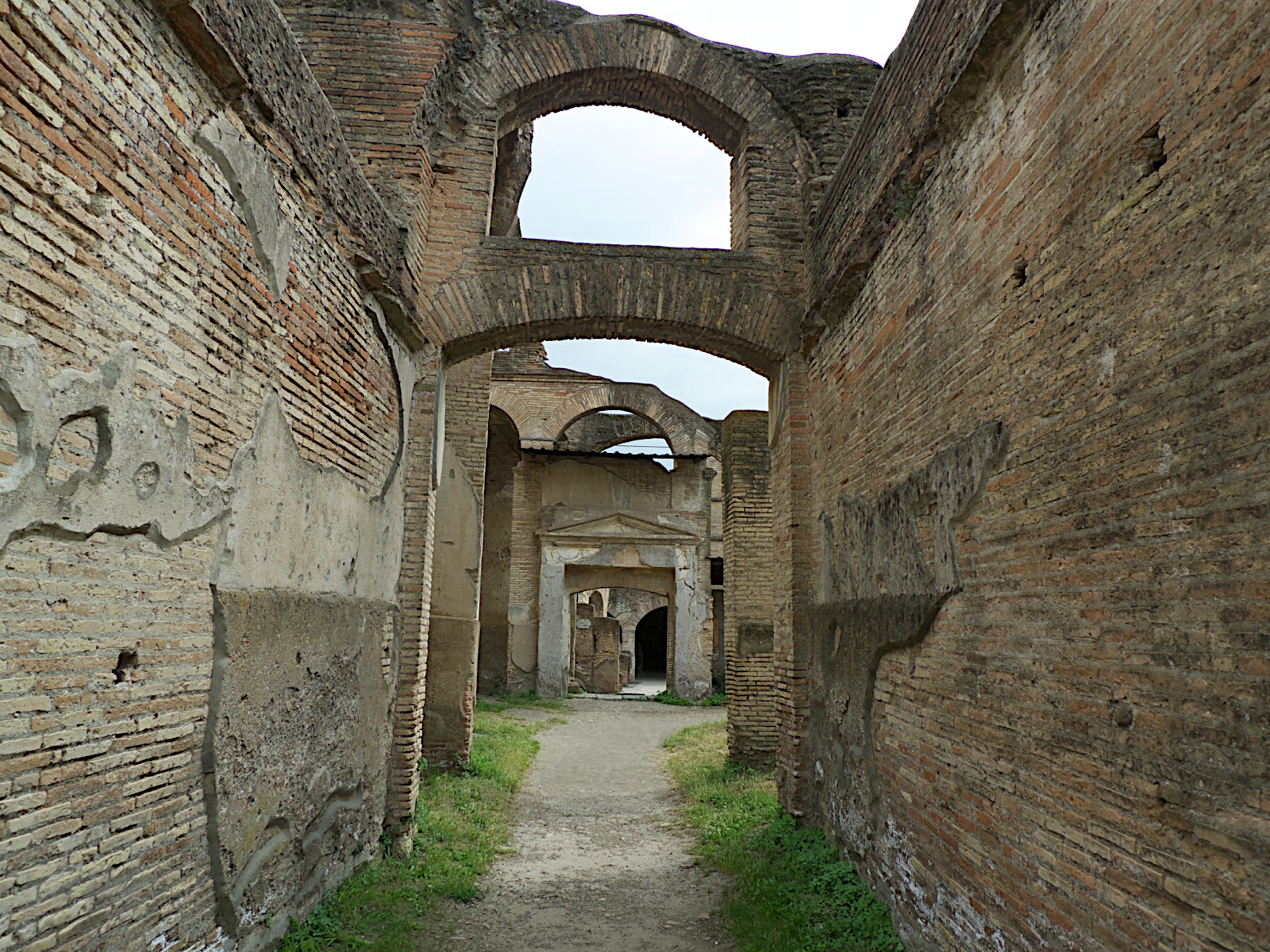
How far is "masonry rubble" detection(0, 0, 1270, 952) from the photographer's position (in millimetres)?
2223

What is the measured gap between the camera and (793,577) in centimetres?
645

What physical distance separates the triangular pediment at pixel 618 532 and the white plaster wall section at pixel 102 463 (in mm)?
13934

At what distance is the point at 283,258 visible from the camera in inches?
155

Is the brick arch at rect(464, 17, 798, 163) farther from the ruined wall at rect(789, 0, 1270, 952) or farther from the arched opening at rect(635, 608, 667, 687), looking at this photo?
the arched opening at rect(635, 608, 667, 687)

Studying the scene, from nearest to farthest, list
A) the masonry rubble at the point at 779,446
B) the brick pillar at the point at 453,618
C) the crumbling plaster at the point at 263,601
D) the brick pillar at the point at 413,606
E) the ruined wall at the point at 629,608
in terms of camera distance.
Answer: the masonry rubble at the point at 779,446 < the crumbling plaster at the point at 263,601 < the brick pillar at the point at 413,606 < the brick pillar at the point at 453,618 < the ruined wall at the point at 629,608

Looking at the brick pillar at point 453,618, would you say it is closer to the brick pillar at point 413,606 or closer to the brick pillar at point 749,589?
the brick pillar at point 413,606

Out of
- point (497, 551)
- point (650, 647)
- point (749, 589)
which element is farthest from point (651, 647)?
point (749, 589)

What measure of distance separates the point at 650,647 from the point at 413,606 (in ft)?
85.5

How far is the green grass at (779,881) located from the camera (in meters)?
4.33

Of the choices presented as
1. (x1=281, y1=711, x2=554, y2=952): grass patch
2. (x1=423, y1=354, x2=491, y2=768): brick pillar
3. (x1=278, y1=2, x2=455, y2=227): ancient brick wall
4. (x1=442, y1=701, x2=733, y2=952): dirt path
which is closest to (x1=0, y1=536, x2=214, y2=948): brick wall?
(x1=281, y1=711, x2=554, y2=952): grass patch

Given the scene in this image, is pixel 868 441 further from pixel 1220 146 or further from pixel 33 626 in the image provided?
pixel 33 626

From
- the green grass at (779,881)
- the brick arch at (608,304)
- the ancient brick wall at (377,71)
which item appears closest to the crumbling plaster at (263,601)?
the brick arch at (608,304)

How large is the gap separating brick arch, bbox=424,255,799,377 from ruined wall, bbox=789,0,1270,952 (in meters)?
2.00

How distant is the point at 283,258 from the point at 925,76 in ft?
10.8
